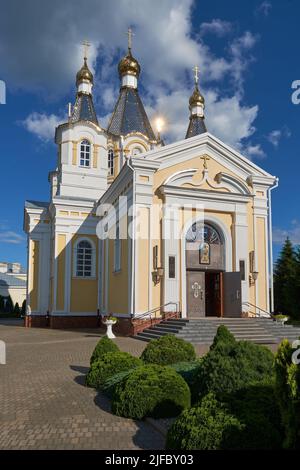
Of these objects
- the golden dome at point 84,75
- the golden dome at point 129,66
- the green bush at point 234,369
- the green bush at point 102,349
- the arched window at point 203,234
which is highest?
the golden dome at point 129,66

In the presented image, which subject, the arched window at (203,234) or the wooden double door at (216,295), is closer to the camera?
the wooden double door at (216,295)

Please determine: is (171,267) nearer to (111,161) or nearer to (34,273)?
(34,273)

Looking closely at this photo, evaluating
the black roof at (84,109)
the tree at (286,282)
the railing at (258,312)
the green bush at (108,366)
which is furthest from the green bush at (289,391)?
the tree at (286,282)

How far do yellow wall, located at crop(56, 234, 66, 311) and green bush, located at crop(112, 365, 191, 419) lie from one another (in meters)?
16.7

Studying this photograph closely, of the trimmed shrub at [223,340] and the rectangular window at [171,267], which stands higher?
the rectangular window at [171,267]

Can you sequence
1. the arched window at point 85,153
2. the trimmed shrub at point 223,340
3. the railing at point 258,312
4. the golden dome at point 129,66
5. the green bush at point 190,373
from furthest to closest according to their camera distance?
the golden dome at point 129,66 → the arched window at point 85,153 → the railing at point 258,312 → the green bush at point 190,373 → the trimmed shrub at point 223,340

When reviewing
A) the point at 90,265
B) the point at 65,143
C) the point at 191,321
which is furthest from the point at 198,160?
the point at 65,143

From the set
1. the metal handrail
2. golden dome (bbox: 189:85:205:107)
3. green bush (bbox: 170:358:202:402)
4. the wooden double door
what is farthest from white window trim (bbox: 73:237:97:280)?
green bush (bbox: 170:358:202:402)

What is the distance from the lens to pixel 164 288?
16609 millimetres

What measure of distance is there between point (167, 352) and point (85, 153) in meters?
19.2

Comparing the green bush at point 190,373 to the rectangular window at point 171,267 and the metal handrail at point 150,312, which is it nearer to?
the metal handrail at point 150,312

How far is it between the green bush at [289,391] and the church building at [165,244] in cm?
1293

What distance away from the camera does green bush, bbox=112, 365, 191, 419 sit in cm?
571

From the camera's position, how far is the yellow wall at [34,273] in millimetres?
24047
